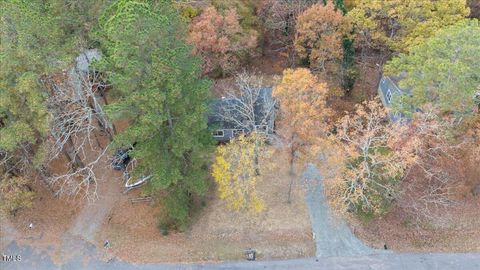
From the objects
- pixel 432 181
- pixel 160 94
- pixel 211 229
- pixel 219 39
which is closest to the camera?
pixel 160 94

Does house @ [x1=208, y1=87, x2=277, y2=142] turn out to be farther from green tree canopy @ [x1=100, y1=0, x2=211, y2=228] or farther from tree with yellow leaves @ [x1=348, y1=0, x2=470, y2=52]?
tree with yellow leaves @ [x1=348, y1=0, x2=470, y2=52]

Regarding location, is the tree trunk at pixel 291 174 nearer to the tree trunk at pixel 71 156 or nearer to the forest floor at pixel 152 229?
the forest floor at pixel 152 229

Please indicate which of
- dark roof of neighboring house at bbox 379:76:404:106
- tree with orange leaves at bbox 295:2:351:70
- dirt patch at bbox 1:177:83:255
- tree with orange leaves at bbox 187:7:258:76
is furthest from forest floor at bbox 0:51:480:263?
tree with orange leaves at bbox 295:2:351:70

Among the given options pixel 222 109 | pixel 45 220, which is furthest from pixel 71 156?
pixel 222 109

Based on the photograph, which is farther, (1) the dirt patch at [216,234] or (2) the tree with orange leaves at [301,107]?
(1) the dirt patch at [216,234]

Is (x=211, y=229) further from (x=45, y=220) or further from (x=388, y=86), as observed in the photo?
(x=388, y=86)

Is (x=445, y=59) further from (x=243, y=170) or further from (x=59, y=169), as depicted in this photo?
(x=59, y=169)

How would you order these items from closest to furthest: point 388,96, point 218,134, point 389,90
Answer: point 218,134 → point 389,90 → point 388,96

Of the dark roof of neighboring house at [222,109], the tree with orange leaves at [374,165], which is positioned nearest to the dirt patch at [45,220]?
the dark roof of neighboring house at [222,109]

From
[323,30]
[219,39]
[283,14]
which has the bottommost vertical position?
[219,39]
